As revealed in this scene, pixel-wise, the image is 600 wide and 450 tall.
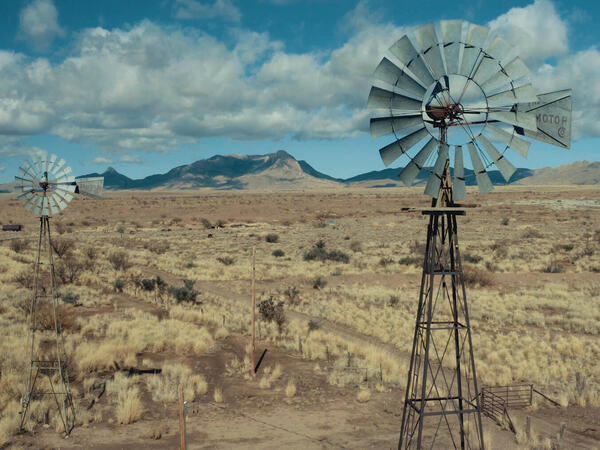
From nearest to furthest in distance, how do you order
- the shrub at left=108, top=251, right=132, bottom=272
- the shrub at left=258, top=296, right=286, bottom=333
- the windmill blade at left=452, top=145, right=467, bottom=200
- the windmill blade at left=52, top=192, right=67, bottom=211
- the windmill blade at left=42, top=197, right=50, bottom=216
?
the windmill blade at left=452, top=145, right=467, bottom=200
the windmill blade at left=42, top=197, right=50, bottom=216
the windmill blade at left=52, top=192, right=67, bottom=211
the shrub at left=258, top=296, right=286, bottom=333
the shrub at left=108, top=251, right=132, bottom=272

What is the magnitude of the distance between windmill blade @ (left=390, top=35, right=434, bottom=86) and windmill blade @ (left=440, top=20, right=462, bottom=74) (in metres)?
0.41

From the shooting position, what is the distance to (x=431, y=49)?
353 inches

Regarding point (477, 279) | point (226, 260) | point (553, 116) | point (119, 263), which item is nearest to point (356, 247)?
point (226, 260)

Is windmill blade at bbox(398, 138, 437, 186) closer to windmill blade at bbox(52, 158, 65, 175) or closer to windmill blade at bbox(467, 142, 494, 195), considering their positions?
windmill blade at bbox(467, 142, 494, 195)

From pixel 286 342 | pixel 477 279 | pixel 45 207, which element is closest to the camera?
pixel 45 207

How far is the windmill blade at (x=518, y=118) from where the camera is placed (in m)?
8.73

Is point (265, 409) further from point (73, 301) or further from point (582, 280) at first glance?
point (582, 280)

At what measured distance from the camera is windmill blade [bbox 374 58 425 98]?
9016 millimetres

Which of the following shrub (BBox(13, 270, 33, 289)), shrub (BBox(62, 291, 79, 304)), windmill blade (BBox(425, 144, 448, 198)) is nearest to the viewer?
windmill blade (BBox(425, 144, 448, 198))

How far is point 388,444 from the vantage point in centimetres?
1255

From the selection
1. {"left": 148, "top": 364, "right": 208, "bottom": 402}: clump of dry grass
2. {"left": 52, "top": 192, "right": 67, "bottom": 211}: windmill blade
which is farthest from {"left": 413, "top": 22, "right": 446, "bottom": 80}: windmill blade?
{"left": 148, "top": 364, "right": 208, "bottom": 402}: clump of dry grass

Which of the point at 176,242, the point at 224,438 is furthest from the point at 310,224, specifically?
the point at 224,438

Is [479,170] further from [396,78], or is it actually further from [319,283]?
[319,283]

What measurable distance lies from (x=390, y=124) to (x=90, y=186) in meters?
8.82
